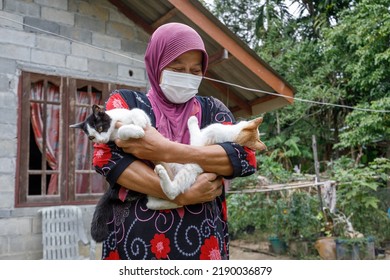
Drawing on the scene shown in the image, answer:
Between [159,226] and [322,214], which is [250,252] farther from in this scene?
[159,226]

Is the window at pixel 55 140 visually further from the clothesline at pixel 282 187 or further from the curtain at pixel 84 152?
the clothesline at pixel 282 187

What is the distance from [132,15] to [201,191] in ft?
13.4

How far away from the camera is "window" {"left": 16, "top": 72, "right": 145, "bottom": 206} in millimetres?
4062

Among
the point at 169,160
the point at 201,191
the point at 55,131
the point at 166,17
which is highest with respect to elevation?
the point at 166,17

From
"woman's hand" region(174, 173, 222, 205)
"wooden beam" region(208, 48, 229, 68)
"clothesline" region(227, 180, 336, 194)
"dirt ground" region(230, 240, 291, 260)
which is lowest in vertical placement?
"dirt ground" region(230, 240, 291, 260)

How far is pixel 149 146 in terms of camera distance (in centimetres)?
136

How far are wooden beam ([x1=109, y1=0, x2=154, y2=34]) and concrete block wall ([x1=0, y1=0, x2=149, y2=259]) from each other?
0.18 feet

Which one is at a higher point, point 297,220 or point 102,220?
point 102,220

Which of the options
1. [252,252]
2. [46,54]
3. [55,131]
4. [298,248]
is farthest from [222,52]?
[252,252]

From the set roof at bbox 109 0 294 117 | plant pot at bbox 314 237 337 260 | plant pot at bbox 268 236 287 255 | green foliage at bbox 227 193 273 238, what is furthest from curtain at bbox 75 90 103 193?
plant pot at bbox 268 236 287 255

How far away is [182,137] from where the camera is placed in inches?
59.8

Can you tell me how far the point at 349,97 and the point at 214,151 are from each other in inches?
421

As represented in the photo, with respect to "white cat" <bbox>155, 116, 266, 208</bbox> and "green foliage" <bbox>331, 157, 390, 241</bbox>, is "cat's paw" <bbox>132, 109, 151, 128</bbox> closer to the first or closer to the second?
"white cat" <bbox>155, 116, 266, 208</bbox>

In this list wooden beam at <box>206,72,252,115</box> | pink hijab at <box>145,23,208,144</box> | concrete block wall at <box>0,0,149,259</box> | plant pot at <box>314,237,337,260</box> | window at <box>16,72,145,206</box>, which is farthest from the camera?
plant pot at <box>314,237,337,260</box>
